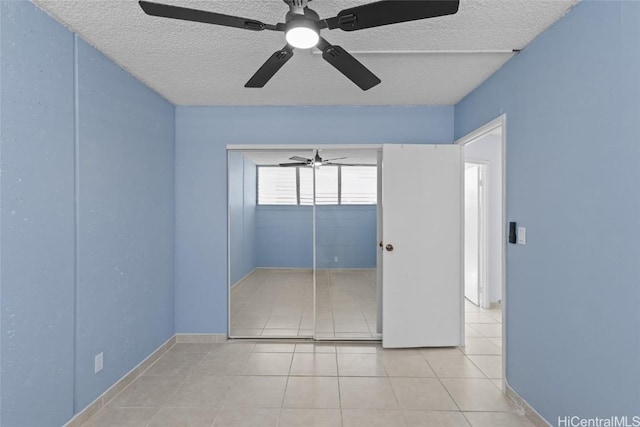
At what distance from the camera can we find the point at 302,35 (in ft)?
4.92

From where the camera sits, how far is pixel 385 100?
3.32 meters

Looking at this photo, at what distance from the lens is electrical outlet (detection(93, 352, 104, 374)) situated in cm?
224

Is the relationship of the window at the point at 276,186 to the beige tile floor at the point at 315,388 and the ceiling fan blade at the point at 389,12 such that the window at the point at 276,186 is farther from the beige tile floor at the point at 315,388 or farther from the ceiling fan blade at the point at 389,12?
the ceiling fan blade at the point at 389,12

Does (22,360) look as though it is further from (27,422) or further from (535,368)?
(535,368)

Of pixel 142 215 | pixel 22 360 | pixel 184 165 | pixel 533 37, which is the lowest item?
pixel 22 360

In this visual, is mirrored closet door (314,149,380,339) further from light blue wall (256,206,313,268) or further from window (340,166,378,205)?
light blue wall (256,206,313,268)

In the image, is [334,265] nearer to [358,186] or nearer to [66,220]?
[358,186]

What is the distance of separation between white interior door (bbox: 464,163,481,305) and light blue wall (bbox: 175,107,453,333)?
1.73 m

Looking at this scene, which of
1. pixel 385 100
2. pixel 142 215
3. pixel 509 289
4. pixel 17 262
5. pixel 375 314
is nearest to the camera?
pixel 17 262

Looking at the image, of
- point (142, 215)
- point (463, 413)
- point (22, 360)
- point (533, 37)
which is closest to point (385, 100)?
point (533, 37)

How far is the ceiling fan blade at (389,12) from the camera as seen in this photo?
1.26 m

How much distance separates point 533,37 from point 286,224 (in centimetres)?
416

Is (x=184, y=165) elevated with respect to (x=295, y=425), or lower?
elevated

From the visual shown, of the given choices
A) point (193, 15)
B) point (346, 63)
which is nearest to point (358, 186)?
point (346, 63)
